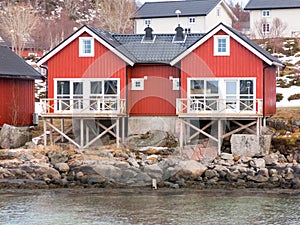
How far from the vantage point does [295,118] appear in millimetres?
29328

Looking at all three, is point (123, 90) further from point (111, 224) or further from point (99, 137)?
point (111, 224)

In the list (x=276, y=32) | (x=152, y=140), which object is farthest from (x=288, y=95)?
(x=276, y=32)

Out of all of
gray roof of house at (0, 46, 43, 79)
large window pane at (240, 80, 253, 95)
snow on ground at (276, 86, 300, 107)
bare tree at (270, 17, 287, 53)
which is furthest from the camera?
bare tree at (270, 17, 287, 53)

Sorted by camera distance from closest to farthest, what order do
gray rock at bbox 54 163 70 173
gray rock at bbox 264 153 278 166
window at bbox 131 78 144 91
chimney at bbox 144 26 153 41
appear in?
gray rock at bbox 264 153 278 166
gray rock at bbox 54 163 70 173
window at bbox 131 78 144 91
chimney at bbox 144 26 153 41

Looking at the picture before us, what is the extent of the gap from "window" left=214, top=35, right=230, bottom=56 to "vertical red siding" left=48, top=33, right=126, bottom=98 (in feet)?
13.1

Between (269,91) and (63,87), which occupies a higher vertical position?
(63,87)

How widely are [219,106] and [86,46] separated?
640 centimetres

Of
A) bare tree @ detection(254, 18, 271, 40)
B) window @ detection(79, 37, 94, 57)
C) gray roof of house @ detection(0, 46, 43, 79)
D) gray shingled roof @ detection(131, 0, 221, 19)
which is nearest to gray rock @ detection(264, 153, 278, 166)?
window @ detection(79, 37, 94, 57)

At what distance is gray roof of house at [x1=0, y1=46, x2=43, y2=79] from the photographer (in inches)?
1225

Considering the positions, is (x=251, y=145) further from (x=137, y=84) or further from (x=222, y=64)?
(x=137, y=84)

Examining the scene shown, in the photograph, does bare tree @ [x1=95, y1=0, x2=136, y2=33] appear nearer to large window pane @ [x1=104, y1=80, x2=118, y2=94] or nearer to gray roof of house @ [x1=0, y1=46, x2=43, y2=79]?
gray roof of house @ [x1=0, y1=46, x2=43, y2=79]

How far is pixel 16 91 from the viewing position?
105 feet

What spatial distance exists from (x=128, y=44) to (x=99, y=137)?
4731 mm

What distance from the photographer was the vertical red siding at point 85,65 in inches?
1157
